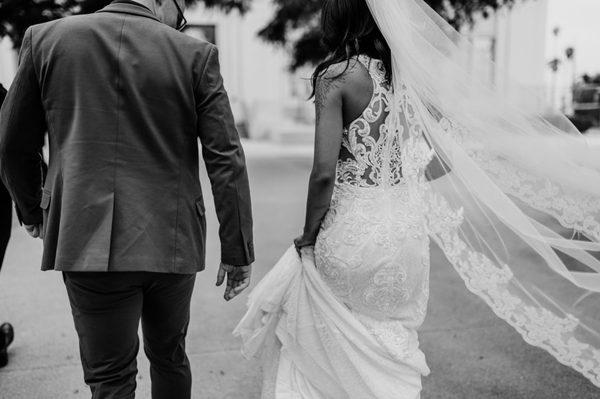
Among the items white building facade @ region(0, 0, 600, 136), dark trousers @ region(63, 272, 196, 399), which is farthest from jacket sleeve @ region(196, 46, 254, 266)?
white building facade @ region(0, 0, 600, 136)

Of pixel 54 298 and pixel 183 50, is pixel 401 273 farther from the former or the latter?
pixel 54 298

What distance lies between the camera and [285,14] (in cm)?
1167

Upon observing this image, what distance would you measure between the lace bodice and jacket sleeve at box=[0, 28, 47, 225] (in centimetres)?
120

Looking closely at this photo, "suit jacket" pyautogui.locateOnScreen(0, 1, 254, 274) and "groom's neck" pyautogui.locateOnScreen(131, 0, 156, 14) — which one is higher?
"groom's neck" pyautogui.locateOnScreen(131, 0, 156, 14)

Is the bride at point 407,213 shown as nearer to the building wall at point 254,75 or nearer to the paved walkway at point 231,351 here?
the paved walkway at point 231,351

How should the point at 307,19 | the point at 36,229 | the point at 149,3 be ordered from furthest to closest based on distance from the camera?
1. the point at 307,19
2. the point at 36,229
3. the point at 149,3

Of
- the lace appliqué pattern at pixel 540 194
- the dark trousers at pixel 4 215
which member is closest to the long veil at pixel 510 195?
the lace appliqué pattern at pixel 540 194

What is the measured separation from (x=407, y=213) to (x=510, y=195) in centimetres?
56

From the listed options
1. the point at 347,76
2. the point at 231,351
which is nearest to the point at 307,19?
the point at 231,351

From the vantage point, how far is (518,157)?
2838mm

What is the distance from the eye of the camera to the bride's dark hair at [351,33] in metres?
2.53

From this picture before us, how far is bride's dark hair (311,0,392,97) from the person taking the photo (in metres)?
2.53

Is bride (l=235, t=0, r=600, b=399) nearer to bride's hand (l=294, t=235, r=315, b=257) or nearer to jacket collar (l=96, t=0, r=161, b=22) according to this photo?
bride's hand (l=294, t=235, r=315, b=257)

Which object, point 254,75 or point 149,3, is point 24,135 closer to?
point 149,3
